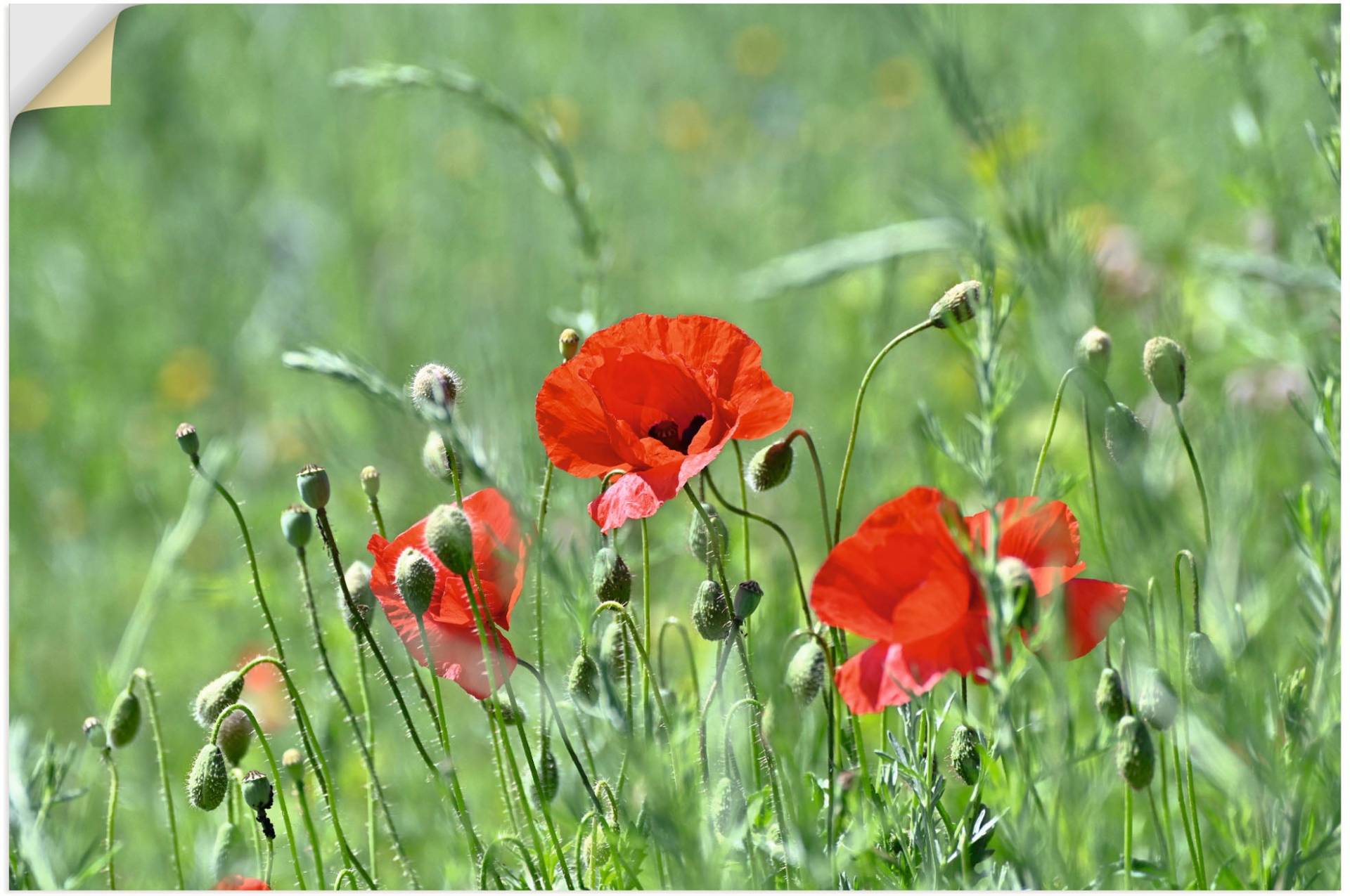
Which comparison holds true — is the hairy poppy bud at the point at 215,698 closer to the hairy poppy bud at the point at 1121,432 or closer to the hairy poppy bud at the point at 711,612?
the hairy poppy bud at the point at 711,612

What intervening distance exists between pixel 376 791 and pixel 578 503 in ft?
1.03

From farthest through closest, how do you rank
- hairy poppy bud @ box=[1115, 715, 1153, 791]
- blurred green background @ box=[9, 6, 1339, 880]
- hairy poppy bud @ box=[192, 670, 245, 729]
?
blurred green background @ box=[9, 6, 1339, 880] < hairy poppy bud @ box=[192, 670, 245, 729] < hairy poppy bud @ box=[1115, 715, 1153, 791]

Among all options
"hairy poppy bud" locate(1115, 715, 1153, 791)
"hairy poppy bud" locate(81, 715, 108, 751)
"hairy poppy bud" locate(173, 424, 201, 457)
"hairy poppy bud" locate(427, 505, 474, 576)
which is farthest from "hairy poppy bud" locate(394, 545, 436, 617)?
"hairy poppy bud" locate(1115, 715, 1153, 791)

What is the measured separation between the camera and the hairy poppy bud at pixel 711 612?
0.73m

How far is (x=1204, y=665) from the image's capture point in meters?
0.69

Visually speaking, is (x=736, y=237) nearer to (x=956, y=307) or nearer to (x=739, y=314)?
(x=739, y=314)

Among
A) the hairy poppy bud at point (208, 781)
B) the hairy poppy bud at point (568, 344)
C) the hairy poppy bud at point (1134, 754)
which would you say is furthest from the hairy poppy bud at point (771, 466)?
the hairy poppy bud at point (208, 781)

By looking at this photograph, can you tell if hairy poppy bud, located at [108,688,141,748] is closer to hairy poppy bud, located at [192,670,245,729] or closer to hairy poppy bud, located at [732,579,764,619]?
hairy poppy bud, located at [192,670,245,729]

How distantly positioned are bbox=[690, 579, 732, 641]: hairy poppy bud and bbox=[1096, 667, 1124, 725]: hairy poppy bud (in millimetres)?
198

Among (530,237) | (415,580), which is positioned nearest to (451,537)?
(415,580)

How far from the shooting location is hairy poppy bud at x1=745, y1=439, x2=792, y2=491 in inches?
30.7

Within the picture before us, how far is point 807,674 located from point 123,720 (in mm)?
438

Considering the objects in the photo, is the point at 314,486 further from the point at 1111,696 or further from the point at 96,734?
the point at 1111,696

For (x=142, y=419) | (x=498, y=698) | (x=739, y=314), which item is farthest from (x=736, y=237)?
(x=498, y=698)
